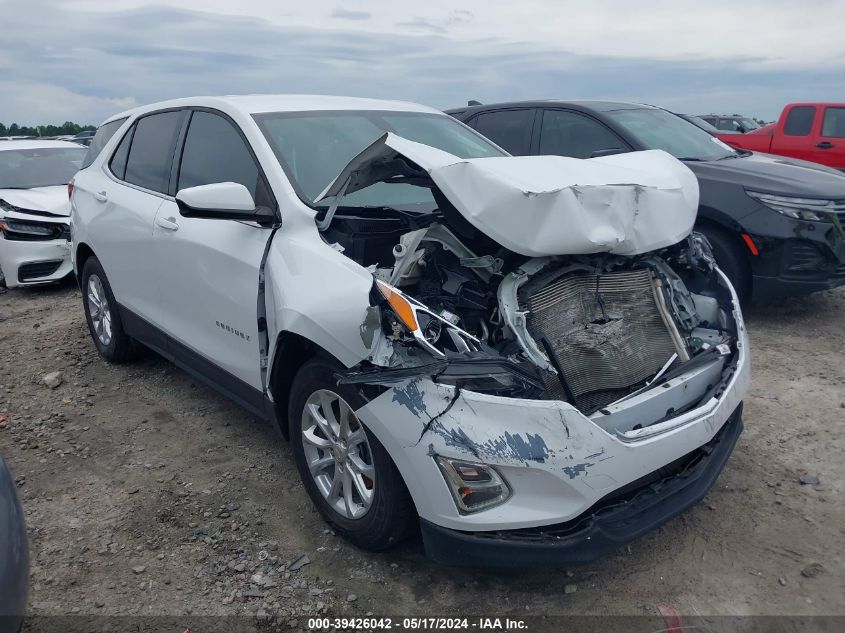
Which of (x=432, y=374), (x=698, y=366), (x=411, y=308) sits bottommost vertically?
(x=698, y=366)

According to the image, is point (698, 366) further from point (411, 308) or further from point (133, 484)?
point (133, 484)

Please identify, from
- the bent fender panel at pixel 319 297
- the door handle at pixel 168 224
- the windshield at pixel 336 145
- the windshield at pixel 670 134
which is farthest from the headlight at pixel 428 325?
the windshield at pixel 670 134

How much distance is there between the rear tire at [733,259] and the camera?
5.35 metres

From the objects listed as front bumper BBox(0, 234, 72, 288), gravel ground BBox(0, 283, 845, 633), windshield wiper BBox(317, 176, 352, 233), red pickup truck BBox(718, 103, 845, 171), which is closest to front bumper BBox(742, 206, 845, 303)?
gravel ground BBox(0, 283, 845, 633)

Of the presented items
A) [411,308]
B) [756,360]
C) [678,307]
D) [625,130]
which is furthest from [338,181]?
[625,130]

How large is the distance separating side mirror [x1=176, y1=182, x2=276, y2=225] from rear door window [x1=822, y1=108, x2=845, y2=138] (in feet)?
38.4

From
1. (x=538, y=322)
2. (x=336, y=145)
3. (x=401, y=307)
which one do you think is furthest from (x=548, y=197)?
(x=336, y=145)

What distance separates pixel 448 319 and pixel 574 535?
859mm

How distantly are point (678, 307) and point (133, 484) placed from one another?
2.73m

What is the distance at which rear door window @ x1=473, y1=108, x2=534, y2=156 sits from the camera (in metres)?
6.54

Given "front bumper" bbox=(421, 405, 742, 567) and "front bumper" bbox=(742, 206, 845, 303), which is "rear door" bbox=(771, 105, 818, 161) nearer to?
"front bumper" bbox=(742, 206, 845, 303)

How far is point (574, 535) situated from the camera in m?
2.30

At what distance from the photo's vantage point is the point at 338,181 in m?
2.97

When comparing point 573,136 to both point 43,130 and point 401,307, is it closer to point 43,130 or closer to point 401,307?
point 401,307
